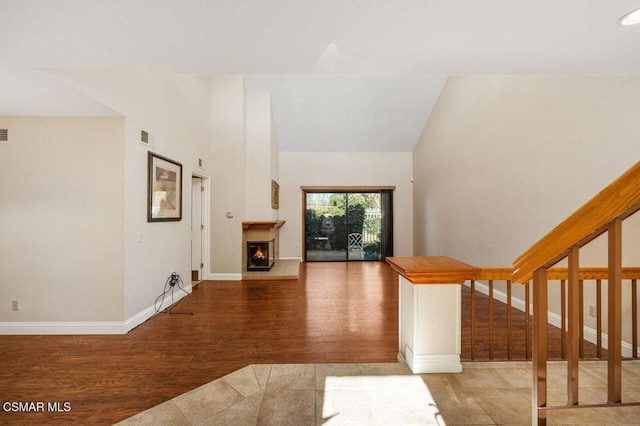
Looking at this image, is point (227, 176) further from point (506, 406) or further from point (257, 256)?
point (506, 406)

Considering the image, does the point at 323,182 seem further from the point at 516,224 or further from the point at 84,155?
the point at 84,155

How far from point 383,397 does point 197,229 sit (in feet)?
16.1

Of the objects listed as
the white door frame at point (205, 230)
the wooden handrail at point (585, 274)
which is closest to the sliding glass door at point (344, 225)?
the white door frame at point (205, 230)

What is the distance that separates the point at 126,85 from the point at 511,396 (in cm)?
441

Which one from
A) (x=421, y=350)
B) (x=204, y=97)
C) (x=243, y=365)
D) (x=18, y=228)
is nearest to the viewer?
(x=421, y=350)

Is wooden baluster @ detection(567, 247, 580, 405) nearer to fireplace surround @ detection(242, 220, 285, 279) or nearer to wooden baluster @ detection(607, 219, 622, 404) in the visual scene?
wooden baluster @ detection(607, 219, 622, 404)

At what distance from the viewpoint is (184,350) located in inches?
112

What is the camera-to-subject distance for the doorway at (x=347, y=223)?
8539mm

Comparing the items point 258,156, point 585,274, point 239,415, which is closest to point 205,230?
Result: point 258,156

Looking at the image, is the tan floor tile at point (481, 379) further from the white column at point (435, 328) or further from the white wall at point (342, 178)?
the white wall at point (342, 178)

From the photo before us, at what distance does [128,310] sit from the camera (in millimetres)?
3328

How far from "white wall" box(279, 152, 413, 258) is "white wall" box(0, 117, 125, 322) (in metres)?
5.31

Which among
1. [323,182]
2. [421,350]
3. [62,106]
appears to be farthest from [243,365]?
[323,182]

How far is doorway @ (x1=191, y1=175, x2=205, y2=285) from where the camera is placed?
5.82m
